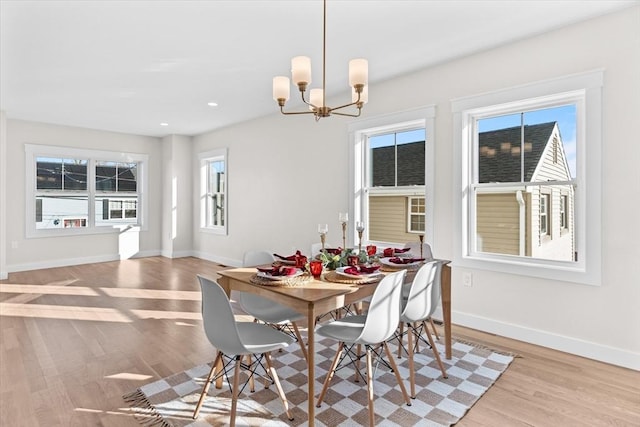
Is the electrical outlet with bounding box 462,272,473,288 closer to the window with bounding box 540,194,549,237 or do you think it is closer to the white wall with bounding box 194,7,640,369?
the white wall with bounding box 194,7,640,369

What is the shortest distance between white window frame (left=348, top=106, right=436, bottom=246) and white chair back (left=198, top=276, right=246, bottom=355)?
2.62 m

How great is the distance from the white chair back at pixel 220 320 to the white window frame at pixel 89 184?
640cm

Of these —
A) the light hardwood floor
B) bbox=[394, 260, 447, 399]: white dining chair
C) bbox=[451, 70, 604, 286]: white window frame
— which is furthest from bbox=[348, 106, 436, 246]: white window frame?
the light hardwood floor

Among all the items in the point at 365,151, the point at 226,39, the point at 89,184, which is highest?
the point at 226,39

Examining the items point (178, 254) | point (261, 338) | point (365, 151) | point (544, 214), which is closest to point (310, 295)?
point (261, 338)

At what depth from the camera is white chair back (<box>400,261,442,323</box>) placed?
2.33 m

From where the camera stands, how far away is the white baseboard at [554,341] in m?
2.75

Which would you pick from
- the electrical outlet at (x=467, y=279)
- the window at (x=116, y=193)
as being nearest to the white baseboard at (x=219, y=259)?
the window at (x=116, y=193)

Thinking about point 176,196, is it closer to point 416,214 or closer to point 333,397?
point 416,214

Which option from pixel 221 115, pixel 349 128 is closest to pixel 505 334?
pixel 349 128

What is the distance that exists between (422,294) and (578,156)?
189 centimetres

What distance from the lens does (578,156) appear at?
300 centimetres

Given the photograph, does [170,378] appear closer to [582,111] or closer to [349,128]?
[349,128]

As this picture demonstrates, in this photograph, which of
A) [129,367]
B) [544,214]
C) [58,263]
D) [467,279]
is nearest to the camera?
[129,367]
